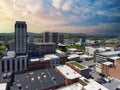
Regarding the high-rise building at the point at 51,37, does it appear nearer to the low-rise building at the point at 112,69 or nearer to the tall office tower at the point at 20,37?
the tall office tower at the point at 20,37

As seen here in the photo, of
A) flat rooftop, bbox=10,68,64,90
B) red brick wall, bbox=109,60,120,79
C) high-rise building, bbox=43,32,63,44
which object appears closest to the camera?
flat rooftop, bbox=10,68,64,90

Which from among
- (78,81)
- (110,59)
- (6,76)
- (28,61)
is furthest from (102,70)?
(6,76)

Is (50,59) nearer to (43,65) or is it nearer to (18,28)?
(43,65)

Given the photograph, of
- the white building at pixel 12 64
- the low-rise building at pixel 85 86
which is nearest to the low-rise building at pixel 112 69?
the low-rise building at pixel 85 86

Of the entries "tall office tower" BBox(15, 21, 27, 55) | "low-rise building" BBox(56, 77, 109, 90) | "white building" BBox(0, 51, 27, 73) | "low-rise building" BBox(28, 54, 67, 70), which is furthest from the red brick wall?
"tall office tower" BBox(15, 21, 27, 55)

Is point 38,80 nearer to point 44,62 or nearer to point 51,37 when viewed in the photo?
point 44,62

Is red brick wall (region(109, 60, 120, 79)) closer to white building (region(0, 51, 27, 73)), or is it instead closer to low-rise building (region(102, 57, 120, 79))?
low-rise building (region(102, 57, 120, 79))
